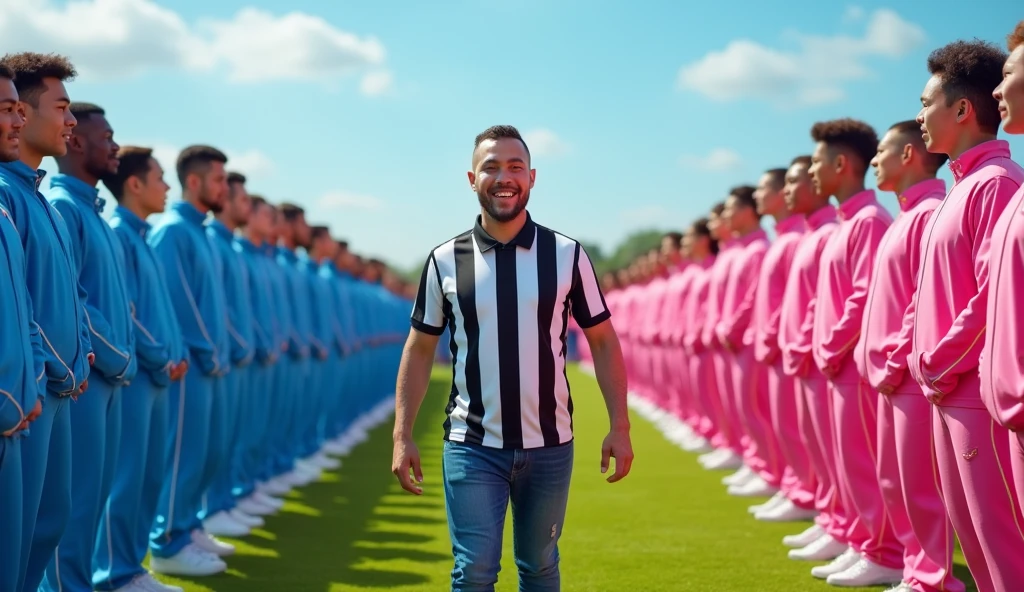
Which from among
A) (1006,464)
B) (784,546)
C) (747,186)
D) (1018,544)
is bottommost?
(784,546)

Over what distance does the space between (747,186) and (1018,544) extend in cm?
778

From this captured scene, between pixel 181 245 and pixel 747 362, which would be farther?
pixel 747 362

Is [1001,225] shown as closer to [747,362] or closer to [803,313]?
[803,313]

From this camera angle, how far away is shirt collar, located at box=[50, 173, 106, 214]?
235 inches

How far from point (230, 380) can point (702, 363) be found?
6.49 m

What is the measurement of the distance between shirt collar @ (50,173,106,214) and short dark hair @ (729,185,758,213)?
284 inches

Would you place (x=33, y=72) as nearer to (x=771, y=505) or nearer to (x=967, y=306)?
(x=967, y=306)

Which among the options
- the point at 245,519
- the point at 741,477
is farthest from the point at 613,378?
the point at 741,477

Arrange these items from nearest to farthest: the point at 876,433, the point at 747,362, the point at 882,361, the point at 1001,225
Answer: the point at 1001,225 → the point at 882,361 → the point at 876,433 → the point at 747,362

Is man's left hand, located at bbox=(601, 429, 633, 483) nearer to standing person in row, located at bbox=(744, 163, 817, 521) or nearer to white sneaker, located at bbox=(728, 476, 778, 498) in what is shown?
standing person in row, located at bbox=(744, 163, 817, 521)

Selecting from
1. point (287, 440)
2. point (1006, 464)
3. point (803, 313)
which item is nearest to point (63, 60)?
point (1006, 464)

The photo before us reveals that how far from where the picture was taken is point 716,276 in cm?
1231

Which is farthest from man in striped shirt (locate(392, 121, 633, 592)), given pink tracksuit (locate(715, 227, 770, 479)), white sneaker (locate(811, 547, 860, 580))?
pink tracksuit (locate(715, 227, 770, 479))

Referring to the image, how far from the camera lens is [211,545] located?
24.8 ft
